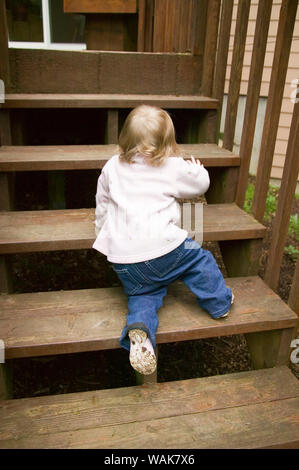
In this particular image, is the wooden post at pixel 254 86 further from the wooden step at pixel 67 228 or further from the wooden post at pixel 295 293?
the wooden post at pixel 295 293

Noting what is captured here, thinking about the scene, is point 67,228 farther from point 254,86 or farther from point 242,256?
point 254,86

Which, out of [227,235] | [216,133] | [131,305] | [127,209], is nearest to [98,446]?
[131,305]

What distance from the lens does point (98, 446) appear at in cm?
127

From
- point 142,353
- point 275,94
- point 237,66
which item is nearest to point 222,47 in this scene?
point 237,66

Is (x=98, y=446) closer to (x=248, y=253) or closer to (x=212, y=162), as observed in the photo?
(x=248, y=253)

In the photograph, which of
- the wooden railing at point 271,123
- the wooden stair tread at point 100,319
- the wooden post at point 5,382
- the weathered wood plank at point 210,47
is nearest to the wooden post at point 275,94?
the wooden railing at point 271,123

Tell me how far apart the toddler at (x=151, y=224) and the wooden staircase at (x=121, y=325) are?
9 centimetres

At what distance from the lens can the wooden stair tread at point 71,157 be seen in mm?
1960

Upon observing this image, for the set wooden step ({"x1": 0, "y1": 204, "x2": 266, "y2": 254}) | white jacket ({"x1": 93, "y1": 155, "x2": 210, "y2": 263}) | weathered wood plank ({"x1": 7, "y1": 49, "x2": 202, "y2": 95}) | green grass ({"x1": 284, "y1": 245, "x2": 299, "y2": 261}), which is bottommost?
green grass ({"x1": 284, "y1": 245, "x2": 299, "y2": 261})

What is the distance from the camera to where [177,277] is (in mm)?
1610

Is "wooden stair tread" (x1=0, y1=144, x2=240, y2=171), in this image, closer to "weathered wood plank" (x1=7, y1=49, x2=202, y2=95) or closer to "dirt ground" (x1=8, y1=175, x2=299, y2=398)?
"weathered wood plank" (x1=7, y1=49, x2=202, y2=95)

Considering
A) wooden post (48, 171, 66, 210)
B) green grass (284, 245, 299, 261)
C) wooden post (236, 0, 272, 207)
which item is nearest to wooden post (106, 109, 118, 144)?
wooden post (48, 171, 66, 210)

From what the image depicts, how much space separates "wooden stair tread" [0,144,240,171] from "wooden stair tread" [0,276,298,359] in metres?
0.64

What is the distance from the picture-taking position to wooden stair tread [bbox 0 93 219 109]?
7.30ft
